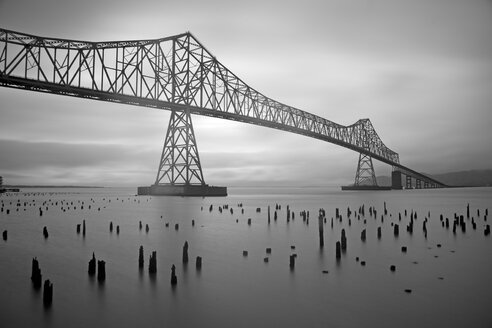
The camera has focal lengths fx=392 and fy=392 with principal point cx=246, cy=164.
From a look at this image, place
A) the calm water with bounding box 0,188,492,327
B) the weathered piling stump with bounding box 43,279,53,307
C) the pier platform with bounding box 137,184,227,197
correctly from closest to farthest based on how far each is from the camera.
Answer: the calm water with bounding box 0,188,492,327
the weathered piling stump with bounding box 43,279,53,307
the pier platform with bounding box 137,184,227,197

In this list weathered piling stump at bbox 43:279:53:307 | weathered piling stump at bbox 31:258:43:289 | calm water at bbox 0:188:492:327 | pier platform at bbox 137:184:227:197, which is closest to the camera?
calm water at bbox 0:188:492:327

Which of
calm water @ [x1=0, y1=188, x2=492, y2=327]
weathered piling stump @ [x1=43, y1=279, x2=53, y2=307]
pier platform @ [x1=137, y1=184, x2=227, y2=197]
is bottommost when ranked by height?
calm water @ [x1=0, y1=188, x2=492, y2=327]

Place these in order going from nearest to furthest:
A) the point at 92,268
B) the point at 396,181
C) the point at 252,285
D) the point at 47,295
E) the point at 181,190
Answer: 1. the point at 47,295
2. the point at 252,285
3. the point at 92,268
4. the point at 181,190
5. the point at 396,181

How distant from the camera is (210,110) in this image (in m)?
68.0

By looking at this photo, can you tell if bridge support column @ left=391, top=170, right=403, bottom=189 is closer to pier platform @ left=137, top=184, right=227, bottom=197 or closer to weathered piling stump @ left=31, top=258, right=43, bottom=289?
pier platform @ left=137, top=184, right=227, bottom=197

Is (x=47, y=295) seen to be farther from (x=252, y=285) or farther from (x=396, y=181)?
(x=396, y=181)

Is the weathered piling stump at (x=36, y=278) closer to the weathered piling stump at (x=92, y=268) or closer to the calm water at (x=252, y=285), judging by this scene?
the calm water at (x=252, y=285)

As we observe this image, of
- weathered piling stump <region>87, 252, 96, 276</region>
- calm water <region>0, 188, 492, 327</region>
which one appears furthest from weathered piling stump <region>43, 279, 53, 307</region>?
weathered piling stump <region>87, 252, 96, 276</region>

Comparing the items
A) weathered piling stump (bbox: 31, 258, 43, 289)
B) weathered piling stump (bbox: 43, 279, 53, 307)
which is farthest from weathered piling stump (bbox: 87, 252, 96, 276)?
weathered piling stump (bbox: 43, 279, 53, 307)

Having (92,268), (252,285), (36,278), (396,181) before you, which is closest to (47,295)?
(36,278)

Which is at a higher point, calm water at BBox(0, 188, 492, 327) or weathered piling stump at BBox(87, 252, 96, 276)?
weathered piling stump at BBox(87, 252, 96, 276)

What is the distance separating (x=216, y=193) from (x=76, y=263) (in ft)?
182

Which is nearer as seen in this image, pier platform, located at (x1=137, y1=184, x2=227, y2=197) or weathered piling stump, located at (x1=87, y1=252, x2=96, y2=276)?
weathered piling stump, located at (x1=87, y1=252, x2=96, y2=276)

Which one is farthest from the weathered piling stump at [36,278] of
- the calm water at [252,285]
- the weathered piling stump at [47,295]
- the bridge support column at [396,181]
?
the bridge support column at [396,181]
